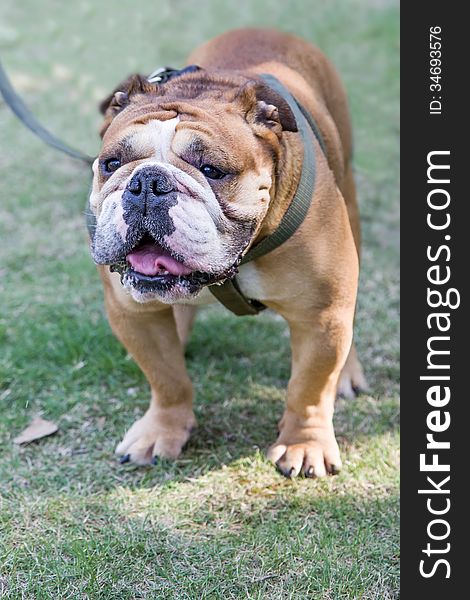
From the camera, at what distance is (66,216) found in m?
6.30

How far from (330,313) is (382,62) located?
6629 mm

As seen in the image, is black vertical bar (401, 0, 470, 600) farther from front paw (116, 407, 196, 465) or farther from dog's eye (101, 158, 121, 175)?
dog's eye (101, 158, 121, 175)

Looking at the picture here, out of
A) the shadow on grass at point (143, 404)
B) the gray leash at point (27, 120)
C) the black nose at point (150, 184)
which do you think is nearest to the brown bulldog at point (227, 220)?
the black nose at point (150, 184)

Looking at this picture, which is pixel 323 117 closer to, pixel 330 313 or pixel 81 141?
pixel 330 313

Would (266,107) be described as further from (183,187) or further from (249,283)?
(249,283)

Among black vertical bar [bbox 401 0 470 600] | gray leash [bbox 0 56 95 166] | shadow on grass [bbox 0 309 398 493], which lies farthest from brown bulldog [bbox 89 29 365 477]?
gray leash [bbox 0 56 95 166]

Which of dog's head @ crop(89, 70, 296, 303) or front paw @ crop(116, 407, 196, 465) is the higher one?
dog's head @ crop(89, 70, 296, 303)

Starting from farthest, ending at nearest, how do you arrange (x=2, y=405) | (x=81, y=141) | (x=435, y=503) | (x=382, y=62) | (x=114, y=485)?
(x=382, y=62), (x=81, y=141), (x=2, y=405), (x=114, y=485), (x=435, y=503)

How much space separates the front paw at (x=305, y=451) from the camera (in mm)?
3795

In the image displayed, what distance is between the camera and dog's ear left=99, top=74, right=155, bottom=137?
10.7 ft

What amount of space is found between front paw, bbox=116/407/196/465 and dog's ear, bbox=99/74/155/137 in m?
1.30

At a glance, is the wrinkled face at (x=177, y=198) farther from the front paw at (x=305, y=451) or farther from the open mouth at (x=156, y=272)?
the front paw at (x=305, y=451)

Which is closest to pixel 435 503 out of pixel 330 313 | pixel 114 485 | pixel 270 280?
pixel 330 313

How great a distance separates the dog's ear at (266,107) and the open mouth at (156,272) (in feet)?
1.80
